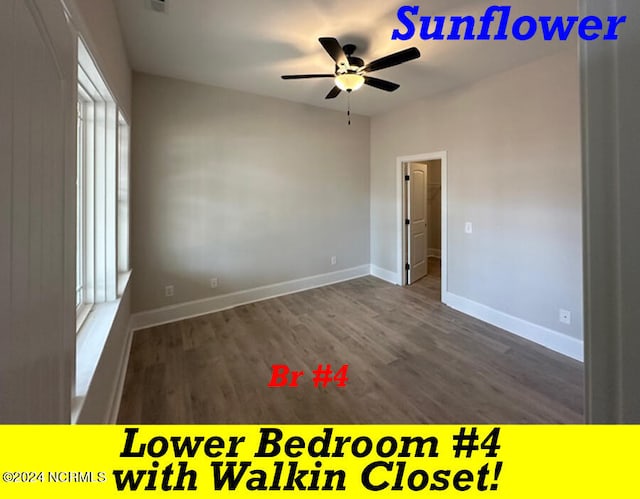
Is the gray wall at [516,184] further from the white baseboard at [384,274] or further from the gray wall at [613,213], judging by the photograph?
the gray wall at [613,213]

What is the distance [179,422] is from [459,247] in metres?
3.37

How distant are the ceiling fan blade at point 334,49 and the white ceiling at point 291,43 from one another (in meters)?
0.24

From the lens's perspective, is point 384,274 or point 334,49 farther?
point 384,274

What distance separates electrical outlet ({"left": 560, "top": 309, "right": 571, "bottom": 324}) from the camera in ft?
8.48

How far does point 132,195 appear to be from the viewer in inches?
117

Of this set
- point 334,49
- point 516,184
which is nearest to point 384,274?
point 516,184

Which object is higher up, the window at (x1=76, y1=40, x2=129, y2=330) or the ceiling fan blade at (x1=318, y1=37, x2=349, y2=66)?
the ceiling fan blade at (x1=318, y1=37, x2=349, y2=66)

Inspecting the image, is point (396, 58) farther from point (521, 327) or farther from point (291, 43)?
point (521, 327)

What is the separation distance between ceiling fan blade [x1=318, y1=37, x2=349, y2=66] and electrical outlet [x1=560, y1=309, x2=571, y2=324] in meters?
2.92

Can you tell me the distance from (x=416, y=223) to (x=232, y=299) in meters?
3.11

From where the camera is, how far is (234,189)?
3584 millimetres

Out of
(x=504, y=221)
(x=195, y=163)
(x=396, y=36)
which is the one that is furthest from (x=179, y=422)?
(x=504, y=221)

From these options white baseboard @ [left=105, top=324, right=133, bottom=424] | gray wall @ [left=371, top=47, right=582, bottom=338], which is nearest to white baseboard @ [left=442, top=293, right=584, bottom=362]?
gray wall @ [left=371, top=47, right=582, bottom=338]

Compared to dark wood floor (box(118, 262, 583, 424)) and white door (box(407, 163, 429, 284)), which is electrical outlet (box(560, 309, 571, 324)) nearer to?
dark wood floor (box(118, 262, 583, 424))
